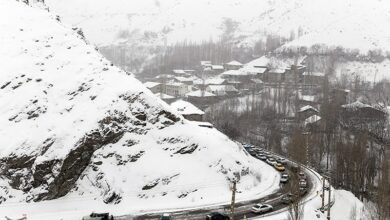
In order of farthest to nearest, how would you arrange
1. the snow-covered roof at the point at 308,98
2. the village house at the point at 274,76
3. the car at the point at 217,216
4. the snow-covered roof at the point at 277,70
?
the snow-covered roof at the point at 277,70, the village house at the point at 274,76, the snow-covered roof at the point at 308,98, the car at the point at 217,216

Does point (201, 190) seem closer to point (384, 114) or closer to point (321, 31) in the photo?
point (384, 114)

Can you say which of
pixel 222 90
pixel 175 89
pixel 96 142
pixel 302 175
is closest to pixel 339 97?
pixel 222 90

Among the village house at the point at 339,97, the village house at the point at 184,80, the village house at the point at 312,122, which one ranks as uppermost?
the village house at the point at 184,80

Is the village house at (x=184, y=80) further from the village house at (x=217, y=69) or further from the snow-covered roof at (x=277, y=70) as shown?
the snow-covered roof at (x=277, y=70)

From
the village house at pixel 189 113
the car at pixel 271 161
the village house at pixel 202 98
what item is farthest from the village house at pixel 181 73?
the car at pixel 271 161

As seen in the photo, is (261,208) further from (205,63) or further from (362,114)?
(205,63)

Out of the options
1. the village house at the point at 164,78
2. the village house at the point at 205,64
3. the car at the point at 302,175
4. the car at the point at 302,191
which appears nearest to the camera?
the car at the point at 302,191

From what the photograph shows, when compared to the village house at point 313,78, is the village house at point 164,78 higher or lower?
lower
